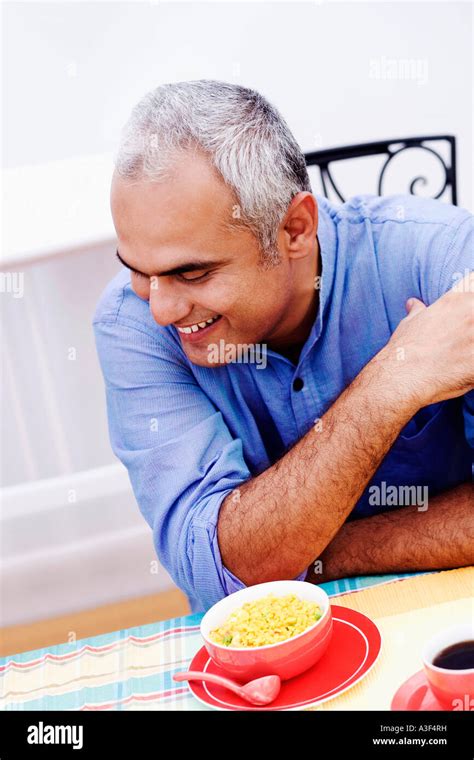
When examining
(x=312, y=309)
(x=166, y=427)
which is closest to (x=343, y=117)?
(x=312, y=309)

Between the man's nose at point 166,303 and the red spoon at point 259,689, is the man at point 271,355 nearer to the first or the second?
the man's nose at point 166,303

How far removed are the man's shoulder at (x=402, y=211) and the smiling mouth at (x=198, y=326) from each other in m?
0.33

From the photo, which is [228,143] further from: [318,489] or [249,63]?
[249,63]

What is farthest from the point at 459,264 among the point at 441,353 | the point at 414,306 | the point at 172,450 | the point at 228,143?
the point at 172,450

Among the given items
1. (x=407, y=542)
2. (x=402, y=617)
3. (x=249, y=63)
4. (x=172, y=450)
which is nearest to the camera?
(x=402, y=617)

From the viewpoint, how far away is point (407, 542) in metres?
1.22

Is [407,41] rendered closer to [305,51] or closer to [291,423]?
[305,51]

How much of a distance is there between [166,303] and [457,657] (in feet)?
2.19

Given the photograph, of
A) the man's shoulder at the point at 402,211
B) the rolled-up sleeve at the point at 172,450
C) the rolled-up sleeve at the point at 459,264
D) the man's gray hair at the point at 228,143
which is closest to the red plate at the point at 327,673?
the rolled-up sleeve at the point at 172,450

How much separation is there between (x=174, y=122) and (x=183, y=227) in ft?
0.49

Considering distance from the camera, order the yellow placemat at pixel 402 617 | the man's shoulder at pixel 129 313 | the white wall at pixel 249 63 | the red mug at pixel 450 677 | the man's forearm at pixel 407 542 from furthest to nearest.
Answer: the white wall at pixel 249 63, the man's shoulder at pixel 129 313, the man's forearm at pixel 407 542, the yellow placemat at pixel 402 617, the red mug at pixel 450 677

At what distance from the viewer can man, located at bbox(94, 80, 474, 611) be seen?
124 centimetres

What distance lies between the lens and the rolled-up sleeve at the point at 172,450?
130 cm

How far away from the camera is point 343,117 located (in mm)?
3471
